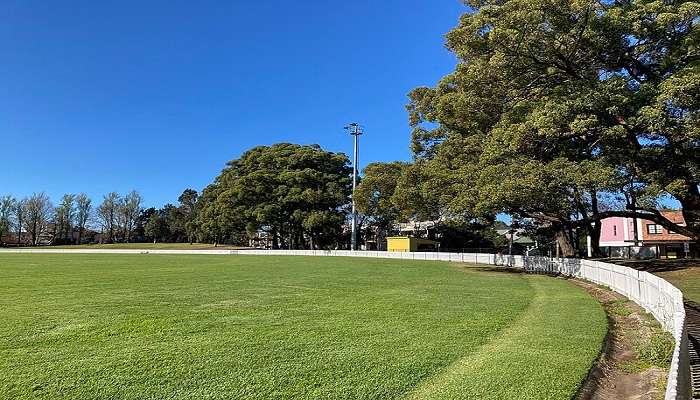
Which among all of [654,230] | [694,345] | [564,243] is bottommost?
[694,345]

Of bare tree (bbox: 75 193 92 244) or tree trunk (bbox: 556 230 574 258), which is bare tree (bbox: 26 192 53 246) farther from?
tree trunk (bbox: 556 230 574 258)

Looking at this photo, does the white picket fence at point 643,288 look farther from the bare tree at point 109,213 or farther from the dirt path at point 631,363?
the bare tree at point 109,213

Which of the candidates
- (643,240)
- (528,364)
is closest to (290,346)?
(528,364)

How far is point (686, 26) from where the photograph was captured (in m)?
19.4

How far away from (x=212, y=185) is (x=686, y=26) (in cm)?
7249

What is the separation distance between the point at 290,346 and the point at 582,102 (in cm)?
1632

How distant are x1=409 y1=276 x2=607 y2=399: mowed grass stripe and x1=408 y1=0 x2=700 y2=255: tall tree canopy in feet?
36.8

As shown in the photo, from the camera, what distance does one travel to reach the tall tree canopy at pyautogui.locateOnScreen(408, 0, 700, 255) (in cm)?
1859

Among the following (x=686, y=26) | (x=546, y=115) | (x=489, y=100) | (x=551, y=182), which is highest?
(x=686, y=26)

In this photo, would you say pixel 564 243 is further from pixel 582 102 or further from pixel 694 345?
pixel 694 345

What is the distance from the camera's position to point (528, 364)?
6219 millimetres

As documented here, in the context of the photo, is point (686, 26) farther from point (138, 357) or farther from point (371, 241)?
point (371, 241)

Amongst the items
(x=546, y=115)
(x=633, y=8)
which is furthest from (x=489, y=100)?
(x=633, y=8)

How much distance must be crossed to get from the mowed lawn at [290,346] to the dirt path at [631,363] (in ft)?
0.72
